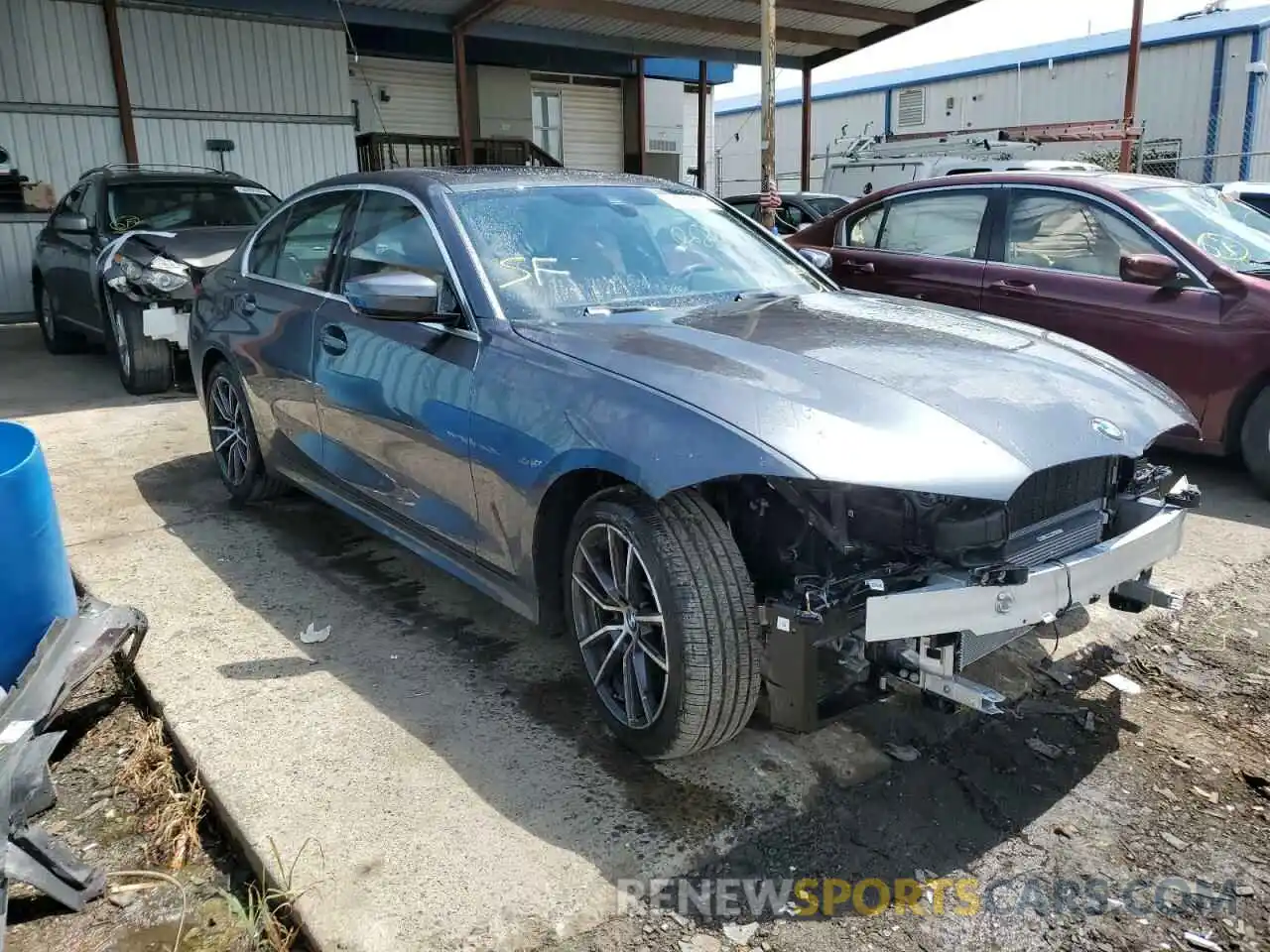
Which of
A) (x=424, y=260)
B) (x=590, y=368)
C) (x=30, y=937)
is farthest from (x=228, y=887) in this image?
(x=424, y=260)

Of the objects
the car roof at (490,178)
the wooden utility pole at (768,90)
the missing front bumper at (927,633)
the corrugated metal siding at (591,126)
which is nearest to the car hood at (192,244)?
the car roof at (490,178)

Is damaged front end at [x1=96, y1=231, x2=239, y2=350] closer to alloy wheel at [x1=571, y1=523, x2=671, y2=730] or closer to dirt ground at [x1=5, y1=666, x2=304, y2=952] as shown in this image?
dirt ground at [x1=5, y1=666, x2=304, y2=952]

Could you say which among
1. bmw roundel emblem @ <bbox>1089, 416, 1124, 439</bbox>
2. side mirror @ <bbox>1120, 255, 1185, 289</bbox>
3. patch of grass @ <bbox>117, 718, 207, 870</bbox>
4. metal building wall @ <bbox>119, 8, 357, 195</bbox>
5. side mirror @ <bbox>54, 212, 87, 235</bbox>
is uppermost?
metal building wall @ <bbox>119, 8, 357, 195</bbox>

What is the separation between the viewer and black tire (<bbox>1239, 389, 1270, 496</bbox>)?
4926mm

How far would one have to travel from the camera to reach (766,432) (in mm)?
2391

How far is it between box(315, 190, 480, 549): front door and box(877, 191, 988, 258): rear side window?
3.74 m

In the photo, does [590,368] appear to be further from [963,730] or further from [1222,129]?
[1222,129]

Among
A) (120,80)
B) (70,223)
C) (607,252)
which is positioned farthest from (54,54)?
(607,252)

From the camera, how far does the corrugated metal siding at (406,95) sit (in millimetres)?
16406

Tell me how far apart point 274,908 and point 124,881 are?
0.44 m

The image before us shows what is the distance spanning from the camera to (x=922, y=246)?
636 cm

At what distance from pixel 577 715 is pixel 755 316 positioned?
142 centimetres

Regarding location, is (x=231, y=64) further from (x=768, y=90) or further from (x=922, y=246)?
(x=922, y=246)

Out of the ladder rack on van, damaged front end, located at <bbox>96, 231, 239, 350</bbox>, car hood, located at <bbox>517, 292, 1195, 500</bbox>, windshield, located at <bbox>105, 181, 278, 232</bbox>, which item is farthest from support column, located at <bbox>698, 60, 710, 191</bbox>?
car hood, located at <bbox>517, 292, 1195, 500</bbox>
